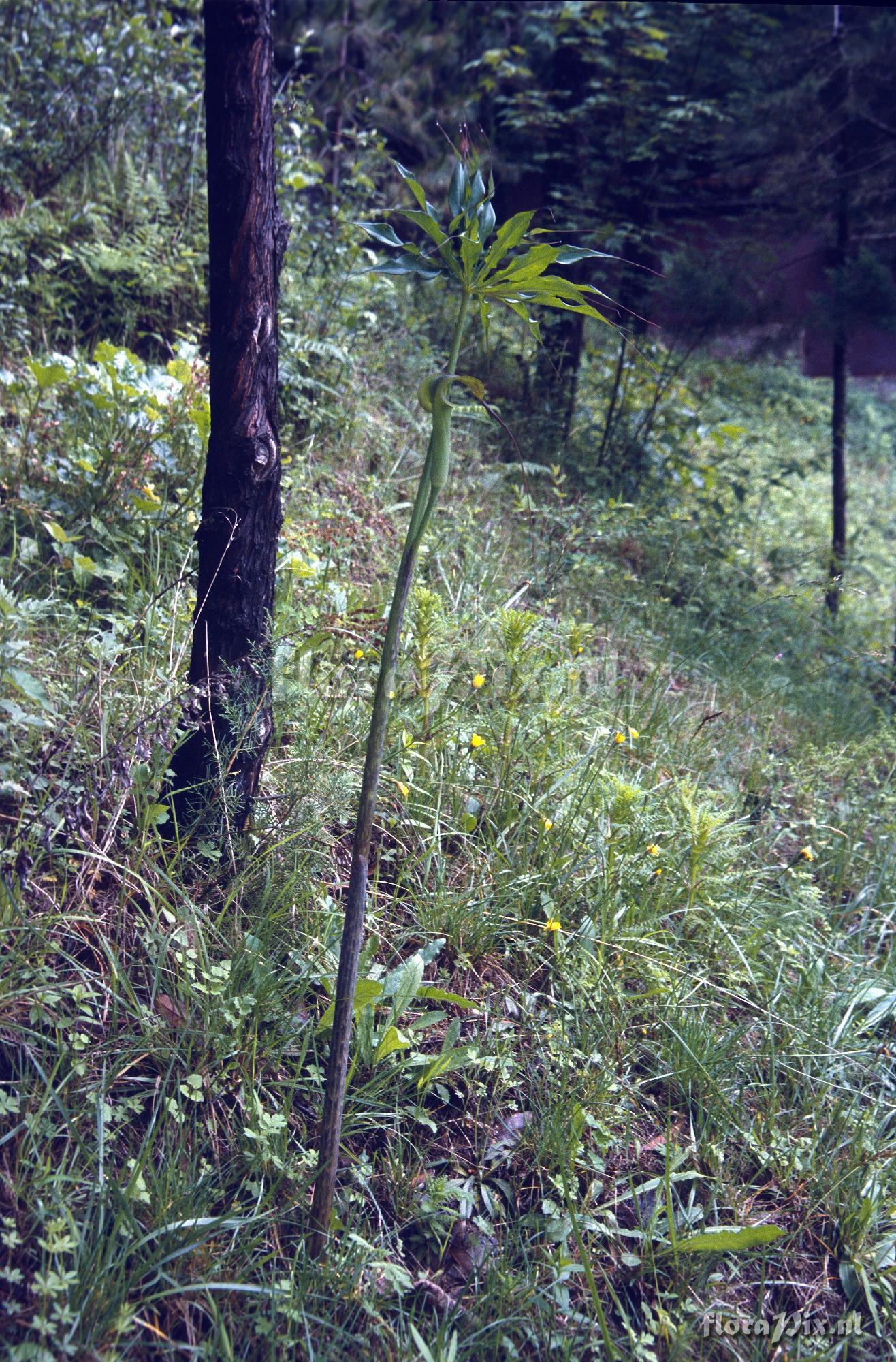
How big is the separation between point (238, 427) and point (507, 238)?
2.82 feet

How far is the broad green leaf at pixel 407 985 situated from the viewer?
1.88 m

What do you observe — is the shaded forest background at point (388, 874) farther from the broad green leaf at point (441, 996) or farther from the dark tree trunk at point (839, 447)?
the dark tree trunk at point (839, 447)

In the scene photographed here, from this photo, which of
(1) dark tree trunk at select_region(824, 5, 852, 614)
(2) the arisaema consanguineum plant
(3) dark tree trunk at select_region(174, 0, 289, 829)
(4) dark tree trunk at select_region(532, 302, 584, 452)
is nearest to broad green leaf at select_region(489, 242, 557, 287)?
(2) the arisaema consanguineum plant

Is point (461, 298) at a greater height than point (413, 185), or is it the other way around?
point (413, 185)

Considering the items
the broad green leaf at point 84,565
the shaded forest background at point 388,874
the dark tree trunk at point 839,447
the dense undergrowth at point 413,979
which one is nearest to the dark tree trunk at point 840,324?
the dark tree trunk at point 839,447

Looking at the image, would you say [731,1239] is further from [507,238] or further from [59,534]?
[59,534]

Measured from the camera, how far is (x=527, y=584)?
10.9 feet

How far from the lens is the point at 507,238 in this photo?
123 cm

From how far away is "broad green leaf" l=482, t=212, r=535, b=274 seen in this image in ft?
→ 4.00

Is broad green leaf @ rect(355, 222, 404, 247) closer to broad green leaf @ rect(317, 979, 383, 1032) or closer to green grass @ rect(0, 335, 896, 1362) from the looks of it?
green grass @ rect(0, 335, 896, 1362)

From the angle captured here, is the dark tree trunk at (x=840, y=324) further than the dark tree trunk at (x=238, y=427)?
Yes

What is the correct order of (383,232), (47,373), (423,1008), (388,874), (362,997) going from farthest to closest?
(47,373) → (388,874) → (423,1008) → (362,997) → (383,232)

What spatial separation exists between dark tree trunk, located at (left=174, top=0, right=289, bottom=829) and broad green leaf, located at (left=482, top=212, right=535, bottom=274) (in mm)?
808

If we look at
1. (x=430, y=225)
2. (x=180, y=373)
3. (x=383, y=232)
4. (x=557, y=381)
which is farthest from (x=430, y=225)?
(x=557, y=381)
